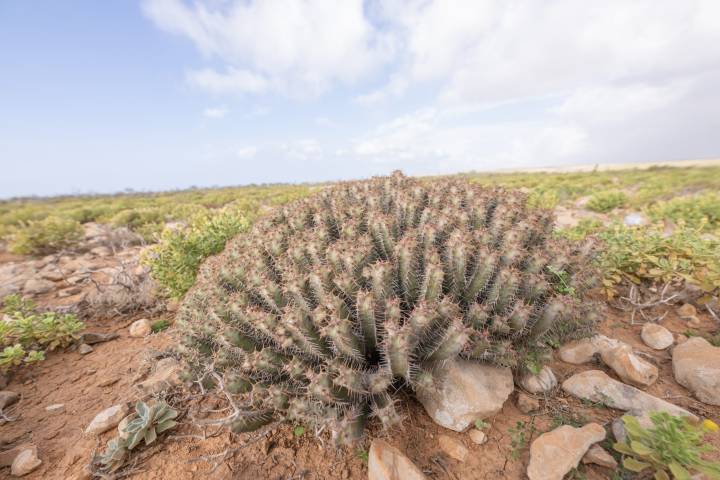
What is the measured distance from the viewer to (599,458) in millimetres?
1884

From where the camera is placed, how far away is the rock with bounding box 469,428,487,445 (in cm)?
212

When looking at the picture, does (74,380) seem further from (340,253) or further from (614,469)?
(614,469)

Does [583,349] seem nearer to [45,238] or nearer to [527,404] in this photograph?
[527,404]

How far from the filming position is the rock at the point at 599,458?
1.87 meters

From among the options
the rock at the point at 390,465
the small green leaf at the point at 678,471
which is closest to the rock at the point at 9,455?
the rock at the point at 390,465

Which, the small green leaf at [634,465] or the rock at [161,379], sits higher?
the small green leaf at [634,465]

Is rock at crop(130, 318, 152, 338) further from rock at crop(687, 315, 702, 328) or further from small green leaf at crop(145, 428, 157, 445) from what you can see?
rock at crop(687, 315, 702, 328)

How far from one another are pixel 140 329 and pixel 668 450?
5140 mm

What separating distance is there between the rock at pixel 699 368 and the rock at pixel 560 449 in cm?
107

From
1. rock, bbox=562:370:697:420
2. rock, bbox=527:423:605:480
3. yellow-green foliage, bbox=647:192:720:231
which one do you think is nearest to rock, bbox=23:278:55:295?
rock, bbox=527:423:605:480

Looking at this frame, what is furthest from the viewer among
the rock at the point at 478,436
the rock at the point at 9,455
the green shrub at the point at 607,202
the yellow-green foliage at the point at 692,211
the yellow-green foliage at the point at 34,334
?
the green shrub at the point at 607,202

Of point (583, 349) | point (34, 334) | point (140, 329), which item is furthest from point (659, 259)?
point (34, 334)

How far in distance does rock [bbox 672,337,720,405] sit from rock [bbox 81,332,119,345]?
5956 millimetres

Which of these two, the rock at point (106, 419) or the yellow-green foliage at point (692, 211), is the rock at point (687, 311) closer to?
the yellow-green foliage at point (692, 211)
